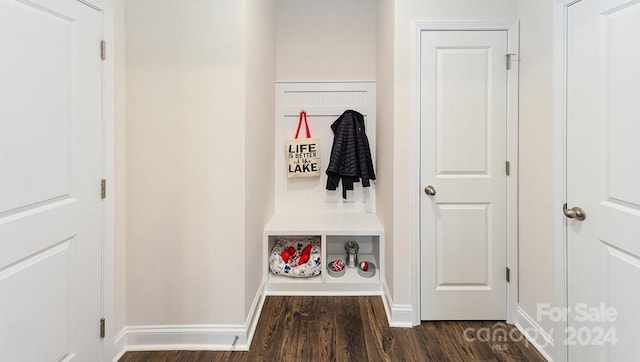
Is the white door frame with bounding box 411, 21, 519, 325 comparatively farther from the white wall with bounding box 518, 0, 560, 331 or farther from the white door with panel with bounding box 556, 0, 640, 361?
the white door with panel with bounding box 556, 0, 640, 361

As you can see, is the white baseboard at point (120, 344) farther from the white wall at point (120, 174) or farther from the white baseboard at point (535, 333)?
the white baseboard at point (535, 333)

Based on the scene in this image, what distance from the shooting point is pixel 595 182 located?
1.42 meters

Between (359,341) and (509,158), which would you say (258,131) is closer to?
(359,341)

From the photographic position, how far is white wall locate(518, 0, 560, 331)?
170cm

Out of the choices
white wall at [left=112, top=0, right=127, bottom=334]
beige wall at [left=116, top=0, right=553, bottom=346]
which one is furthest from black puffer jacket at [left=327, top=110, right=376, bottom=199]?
white wall at [left=112, top=0, right=127, bottom=334]

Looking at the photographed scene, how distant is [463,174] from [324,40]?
1.88 m

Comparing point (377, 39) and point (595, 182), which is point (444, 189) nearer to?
point (595, 182)

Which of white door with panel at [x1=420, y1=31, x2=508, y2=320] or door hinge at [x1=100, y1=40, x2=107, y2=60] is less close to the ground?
door hinge at [x1=100, y1=40, x2=107, y2=60]

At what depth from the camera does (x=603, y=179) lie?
54.4 inches

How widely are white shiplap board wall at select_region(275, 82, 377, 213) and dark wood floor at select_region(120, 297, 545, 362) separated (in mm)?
1029

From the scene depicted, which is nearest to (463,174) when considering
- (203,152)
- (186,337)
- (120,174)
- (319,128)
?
(319,128)

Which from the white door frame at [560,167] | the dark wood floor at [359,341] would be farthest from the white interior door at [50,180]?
the white door frame at [560,167]

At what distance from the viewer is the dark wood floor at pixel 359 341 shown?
5.77 ft

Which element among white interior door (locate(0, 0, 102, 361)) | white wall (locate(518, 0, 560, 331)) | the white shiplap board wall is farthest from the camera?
the white shiplap board wall
